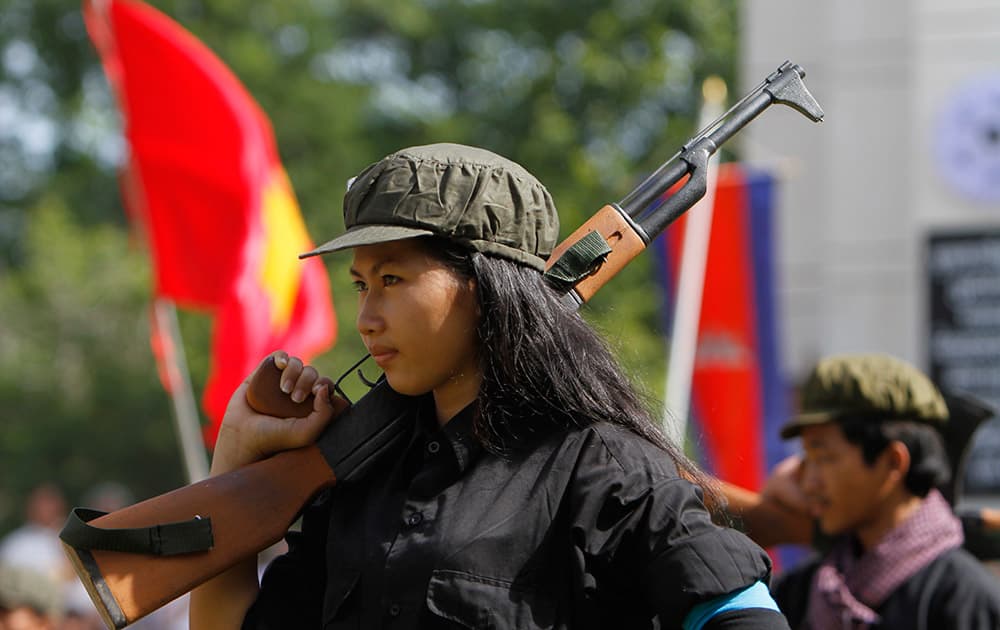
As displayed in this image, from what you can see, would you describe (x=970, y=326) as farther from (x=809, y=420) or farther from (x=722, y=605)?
(x=722, y=605)

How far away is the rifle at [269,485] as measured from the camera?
2287 millimetres

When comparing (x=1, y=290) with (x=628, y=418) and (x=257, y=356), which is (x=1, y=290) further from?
(x=628, y=418)

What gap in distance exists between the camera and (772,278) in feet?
27.1

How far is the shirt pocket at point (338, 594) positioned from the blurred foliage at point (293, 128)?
15.5 metres

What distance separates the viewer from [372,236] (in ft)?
7.30

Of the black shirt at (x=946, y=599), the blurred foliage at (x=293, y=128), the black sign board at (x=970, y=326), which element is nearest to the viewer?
the black shirt at (x=946, y=599)

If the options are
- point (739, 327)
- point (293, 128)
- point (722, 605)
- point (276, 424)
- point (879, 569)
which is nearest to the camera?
point (722, 605)

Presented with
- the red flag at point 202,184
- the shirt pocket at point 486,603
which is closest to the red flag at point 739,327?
the red flag at point 202,184

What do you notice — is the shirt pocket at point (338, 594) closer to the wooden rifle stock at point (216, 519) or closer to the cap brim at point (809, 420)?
the wooden rifle stock at point (216, 519)

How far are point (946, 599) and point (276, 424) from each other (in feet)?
5.87

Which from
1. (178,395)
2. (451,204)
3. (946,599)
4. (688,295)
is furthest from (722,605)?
(688,295)

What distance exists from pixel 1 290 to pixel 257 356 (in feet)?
54.4

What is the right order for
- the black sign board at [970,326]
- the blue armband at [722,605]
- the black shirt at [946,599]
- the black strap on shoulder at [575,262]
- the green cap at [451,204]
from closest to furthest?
the blue armband at [722,605], the green cap at [451,204], the black strap on shoulder at [575,262], the black shirt at [946,599], the black sign board at [970,326]

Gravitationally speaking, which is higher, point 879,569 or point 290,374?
point 290,374
